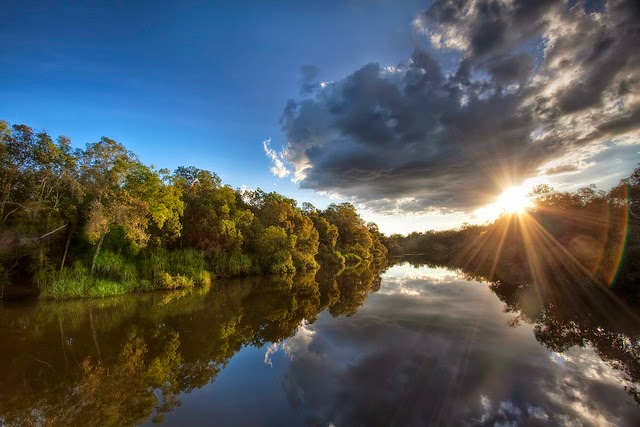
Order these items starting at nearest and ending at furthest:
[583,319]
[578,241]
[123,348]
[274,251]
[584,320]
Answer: [123,348]
[584,320]
[583,319]
[578,241]
[274,251]

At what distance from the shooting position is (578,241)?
85.4ft

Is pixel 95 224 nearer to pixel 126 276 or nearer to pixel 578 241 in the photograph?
pixel 126 276

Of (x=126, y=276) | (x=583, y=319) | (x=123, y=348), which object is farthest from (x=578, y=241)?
(x=126, y=276)

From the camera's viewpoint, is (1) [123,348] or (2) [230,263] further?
(2) [230,263]

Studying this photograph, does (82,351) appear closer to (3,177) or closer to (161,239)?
(3,177)

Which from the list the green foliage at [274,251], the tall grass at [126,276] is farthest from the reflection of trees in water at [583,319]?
the tall grass at [126,276]

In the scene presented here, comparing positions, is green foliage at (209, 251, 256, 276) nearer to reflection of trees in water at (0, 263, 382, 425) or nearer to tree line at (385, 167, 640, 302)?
reflection of trees in water at (0, 263, 382, 425)

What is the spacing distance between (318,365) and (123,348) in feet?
23.5

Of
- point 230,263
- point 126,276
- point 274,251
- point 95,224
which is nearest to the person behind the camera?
point 95,224

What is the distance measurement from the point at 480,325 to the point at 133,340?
1510cm

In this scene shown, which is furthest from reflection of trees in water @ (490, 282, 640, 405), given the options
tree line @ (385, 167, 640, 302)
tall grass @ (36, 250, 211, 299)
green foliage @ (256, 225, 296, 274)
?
tall grass @ (36, 250, 211, 299)

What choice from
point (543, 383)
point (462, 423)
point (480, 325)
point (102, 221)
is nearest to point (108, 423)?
point (462, 423)

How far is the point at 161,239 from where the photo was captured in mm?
25828

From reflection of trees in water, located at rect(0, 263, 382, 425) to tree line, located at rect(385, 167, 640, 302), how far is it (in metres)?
20.0
